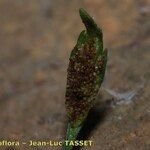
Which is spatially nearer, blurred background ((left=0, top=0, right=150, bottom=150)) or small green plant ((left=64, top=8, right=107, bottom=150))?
small green plant ((left=64, top=8, right=107, bottom=150))

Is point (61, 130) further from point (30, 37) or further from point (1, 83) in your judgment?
point (30, 37)

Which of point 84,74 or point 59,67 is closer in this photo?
point 84,74

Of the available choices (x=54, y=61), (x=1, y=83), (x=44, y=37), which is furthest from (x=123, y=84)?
(x=44, y=37)

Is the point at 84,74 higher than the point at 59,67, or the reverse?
the point at 59,67

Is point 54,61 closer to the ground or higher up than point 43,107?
higher up
